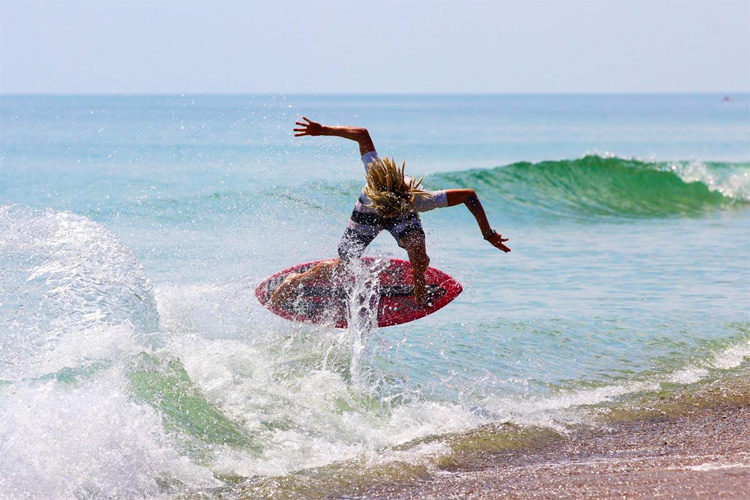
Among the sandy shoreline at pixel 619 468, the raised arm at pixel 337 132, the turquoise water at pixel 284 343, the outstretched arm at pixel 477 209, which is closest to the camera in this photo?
the sandy shoreline at pixel 619 468

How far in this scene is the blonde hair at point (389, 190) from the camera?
6.70 meters

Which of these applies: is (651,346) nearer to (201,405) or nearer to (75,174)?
(201,405)

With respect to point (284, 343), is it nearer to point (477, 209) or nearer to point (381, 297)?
point (381, 297)

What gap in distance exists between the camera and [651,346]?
830cm

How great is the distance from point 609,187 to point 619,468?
18.4 metres

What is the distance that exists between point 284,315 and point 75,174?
17.0m

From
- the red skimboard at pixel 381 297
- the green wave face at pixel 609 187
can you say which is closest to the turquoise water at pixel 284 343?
the red skimboard at pixel 381 297

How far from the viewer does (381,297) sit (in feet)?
25.9

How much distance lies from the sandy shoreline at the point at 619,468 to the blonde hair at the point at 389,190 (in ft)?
7.08

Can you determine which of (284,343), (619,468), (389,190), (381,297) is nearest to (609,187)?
(381,297)

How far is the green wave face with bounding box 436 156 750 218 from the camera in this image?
20516 millimetres

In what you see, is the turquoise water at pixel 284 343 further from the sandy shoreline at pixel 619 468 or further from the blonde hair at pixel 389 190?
the blonde hair at pixel 389 190

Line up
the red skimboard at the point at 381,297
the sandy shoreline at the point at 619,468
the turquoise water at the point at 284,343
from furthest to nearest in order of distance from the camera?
the red skimboard at the point at 381,297, the turquoise water at the point at 284,343, the sandy shoreline at the point at 619,468

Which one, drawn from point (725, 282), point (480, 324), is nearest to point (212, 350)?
point (480, 324)
